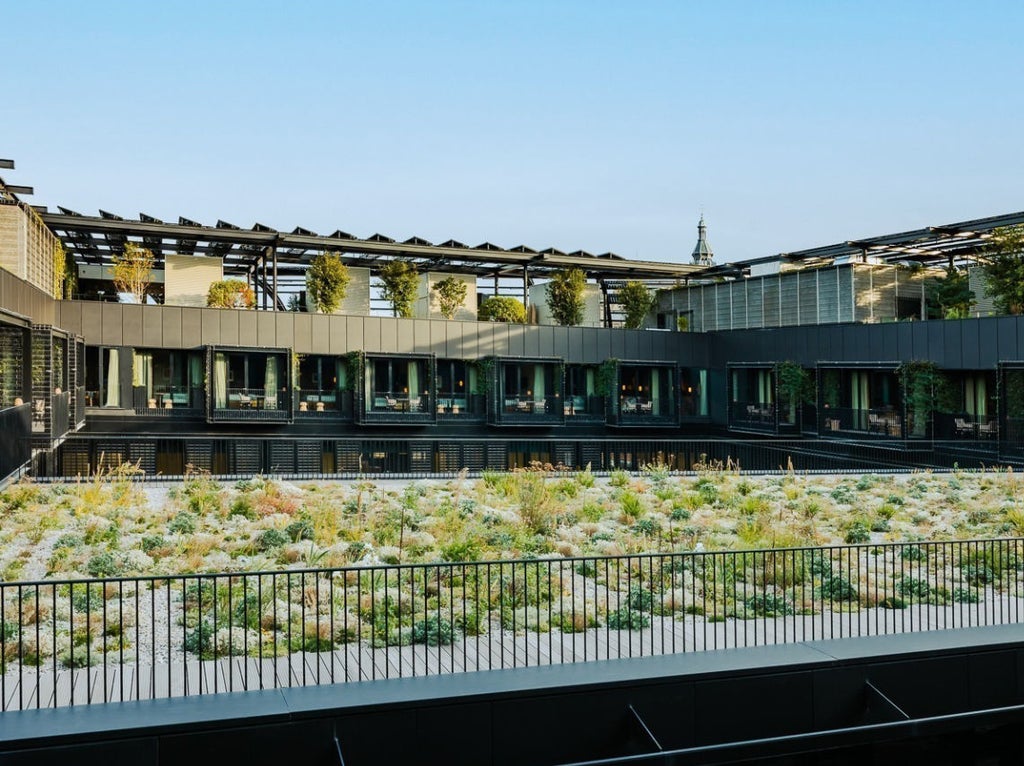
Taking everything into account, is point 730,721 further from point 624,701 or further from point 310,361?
point 310,361

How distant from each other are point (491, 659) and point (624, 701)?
1.69m

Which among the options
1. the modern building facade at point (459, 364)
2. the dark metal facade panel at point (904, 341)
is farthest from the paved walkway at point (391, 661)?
the dark metal facade panel at point (904, 341)

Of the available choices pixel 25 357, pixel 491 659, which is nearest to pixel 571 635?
pixel 491 659

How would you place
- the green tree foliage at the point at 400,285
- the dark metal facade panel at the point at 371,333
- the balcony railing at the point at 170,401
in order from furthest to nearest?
the green tree foliage at the point at 400,285, the dark metal facade panel at the point at 371,333, the balcony railing at the point at 170,401

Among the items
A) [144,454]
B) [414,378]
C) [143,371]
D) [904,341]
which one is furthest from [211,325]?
[904,341]

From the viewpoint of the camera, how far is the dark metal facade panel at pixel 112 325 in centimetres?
3384

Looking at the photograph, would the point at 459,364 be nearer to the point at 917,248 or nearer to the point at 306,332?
the point at 306,332

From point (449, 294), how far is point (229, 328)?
11356 millimetres

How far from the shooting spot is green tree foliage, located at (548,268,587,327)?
43.2 meters

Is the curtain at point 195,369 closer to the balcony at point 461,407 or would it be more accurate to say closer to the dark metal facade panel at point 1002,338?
the balcony at point 461,407

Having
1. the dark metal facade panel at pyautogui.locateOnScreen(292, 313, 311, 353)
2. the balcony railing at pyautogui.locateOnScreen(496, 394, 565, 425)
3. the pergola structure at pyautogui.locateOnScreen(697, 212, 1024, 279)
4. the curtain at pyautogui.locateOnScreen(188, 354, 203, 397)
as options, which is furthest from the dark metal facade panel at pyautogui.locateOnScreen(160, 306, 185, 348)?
the pergola structure at pyautogui.locateOnScreen(697, 212, 1024, 279)

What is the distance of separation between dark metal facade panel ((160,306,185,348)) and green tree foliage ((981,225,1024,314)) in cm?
3084

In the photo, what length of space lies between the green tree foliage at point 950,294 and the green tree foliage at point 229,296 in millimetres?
28834

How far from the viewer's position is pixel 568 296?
143 feet
